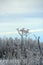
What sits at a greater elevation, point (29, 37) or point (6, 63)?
point (29, 37)

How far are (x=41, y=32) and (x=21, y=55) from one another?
1.68 ft

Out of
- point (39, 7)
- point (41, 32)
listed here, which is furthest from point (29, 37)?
point (39, 7)

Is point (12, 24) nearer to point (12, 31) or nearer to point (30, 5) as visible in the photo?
point (12, 31)

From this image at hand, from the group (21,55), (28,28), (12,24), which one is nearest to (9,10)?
(12,24)

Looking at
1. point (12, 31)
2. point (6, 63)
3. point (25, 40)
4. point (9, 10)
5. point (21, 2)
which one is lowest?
point (6, 63)

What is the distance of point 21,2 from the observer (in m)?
2.22

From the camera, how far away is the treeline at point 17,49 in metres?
2.14

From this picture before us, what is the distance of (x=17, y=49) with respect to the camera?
2146 millimetres

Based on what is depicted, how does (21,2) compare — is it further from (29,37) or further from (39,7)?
(29,37)

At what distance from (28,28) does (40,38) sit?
269 mm

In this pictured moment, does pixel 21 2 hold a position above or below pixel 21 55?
above

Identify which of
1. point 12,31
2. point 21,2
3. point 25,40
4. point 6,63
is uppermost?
point 21,2

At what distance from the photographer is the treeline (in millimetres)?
2145

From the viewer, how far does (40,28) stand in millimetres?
A: 2277
